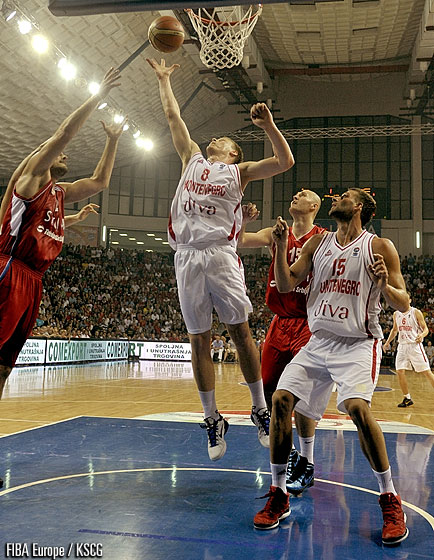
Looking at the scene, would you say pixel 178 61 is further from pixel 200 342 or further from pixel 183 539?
pixel 183 539

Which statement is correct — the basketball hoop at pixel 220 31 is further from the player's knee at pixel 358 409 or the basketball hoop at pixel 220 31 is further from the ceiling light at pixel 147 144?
the ceiling light at pixel 147 144

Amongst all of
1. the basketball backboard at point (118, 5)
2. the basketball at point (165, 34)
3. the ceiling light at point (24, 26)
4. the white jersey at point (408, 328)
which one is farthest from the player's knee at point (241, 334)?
the ceiling light at point (24, 26)

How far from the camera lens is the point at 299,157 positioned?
100 feet

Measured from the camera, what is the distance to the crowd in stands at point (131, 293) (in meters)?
23.9

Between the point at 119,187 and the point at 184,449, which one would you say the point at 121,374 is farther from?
the point at 119,187

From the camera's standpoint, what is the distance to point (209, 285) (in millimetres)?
4176

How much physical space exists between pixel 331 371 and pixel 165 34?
3.26 meters

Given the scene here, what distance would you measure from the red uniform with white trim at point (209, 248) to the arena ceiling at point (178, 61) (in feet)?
35.3

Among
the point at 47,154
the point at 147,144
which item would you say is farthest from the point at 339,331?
the point at 147,144

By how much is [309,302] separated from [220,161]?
4.61 feet

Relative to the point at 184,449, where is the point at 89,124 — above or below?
above

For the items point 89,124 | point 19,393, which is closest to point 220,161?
point 19,393

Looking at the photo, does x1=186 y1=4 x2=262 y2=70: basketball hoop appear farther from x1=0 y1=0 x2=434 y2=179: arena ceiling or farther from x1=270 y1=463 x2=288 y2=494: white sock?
x1=270 y1=463 x2=288 y2=494: white sock

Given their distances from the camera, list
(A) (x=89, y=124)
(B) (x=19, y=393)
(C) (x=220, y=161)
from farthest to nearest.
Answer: (A) (x=89, y=124), (B) (x=19, y=393), (C) (x=220, y=161)
